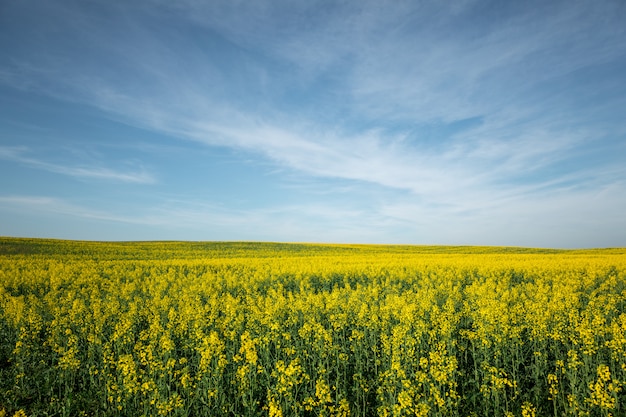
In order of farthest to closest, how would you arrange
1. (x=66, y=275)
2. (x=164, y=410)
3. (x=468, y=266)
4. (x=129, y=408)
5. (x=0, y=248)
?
(x=0, y=248) < (x=468, y=266) < (x=66, y=275) < (x=129, y=408) < (x=164, y=410)

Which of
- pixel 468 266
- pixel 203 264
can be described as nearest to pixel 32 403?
pixel 203 264

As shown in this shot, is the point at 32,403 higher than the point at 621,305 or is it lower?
lower

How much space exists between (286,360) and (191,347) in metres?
2.68

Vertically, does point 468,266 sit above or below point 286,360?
above

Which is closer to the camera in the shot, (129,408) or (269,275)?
(129,408)

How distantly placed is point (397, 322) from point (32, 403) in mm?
9660

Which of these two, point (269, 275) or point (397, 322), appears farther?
point (269, 275)

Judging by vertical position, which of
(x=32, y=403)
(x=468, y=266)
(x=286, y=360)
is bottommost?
(x=32, y=403)

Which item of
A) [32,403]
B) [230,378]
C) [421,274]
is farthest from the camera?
[421,274]

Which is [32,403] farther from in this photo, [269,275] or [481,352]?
[269,275]

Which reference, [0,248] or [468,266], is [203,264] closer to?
[468,266]

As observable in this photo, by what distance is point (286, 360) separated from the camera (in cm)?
905

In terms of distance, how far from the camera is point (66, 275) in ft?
69.8

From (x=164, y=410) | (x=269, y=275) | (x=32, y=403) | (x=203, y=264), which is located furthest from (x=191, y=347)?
(x=203, y=264)
